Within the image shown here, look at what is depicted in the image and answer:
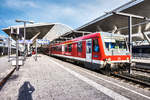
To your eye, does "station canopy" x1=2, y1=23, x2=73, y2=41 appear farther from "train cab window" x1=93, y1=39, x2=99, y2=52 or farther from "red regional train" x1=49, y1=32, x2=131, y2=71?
"train cab window" x1=93, y1=39, x2=99, y2=52

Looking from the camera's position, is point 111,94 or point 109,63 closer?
point 111,94

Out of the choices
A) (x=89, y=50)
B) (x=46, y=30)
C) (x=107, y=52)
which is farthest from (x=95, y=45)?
Answer: (x=46, y=30)

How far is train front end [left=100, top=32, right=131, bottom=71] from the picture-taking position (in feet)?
21.6

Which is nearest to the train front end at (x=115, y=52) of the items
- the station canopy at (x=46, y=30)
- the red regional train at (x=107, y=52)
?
the red regional train at (x=107, y=52)

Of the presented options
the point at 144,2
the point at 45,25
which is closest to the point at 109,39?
the point at 144,2

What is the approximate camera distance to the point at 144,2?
1542cm

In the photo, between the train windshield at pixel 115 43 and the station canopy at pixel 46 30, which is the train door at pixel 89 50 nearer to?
the train windshield at pixel 115 43

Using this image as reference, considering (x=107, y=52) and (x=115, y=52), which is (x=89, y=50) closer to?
(x=107, y=52)

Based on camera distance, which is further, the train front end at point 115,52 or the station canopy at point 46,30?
the station canopy at point 46,30

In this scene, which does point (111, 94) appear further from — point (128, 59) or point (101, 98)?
point (128, 59)

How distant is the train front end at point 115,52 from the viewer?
21.6 feet

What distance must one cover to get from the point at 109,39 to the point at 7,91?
6226 millimetres

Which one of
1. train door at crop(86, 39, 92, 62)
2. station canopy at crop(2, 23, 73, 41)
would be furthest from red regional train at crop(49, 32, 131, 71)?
station canopy at crop(2, 23, 73, 41)

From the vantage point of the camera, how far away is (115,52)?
277 inches
